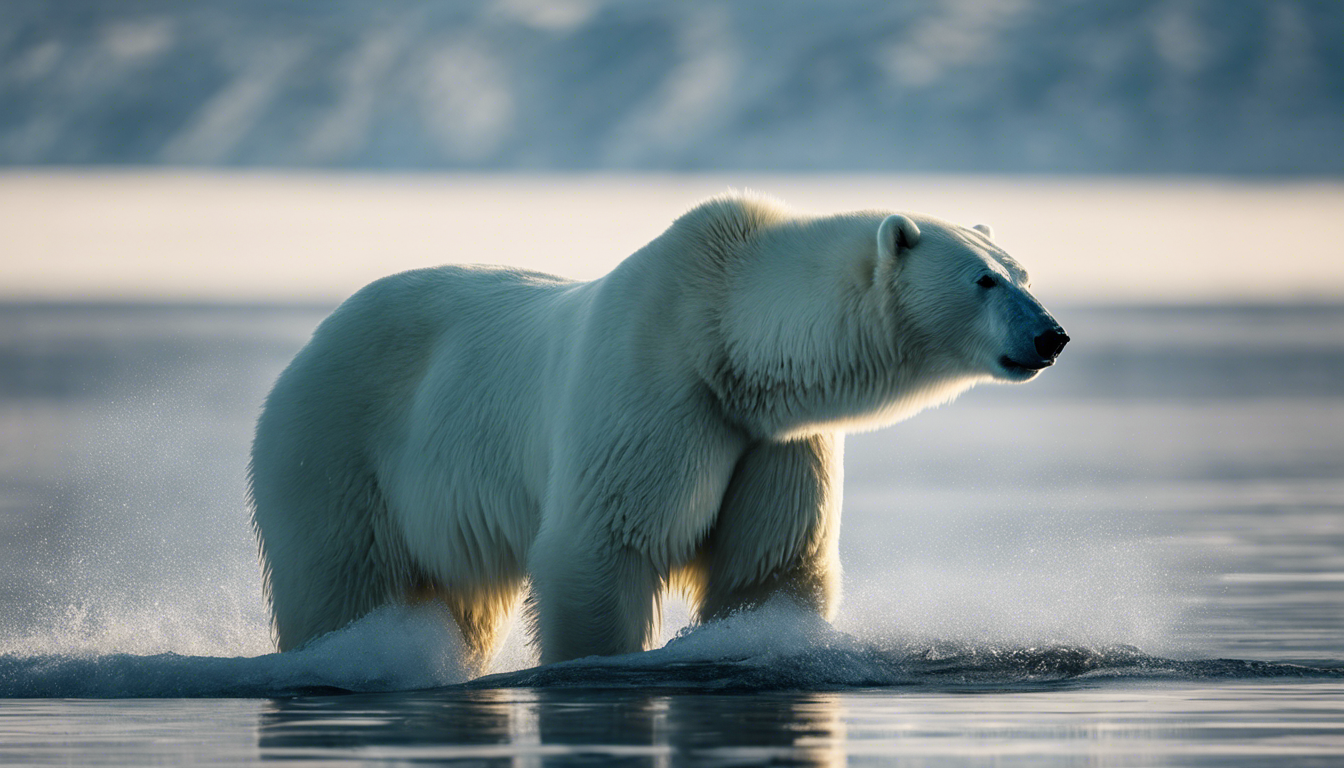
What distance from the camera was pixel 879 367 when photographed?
20.3 feet

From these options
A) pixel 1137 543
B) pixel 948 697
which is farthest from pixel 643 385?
pixel 1137 543

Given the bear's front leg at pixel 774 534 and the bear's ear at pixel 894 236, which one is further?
the bear's front leg at pixel 774 534

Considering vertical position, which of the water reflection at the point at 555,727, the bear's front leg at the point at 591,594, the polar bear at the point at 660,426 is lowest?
the water reflection at the point at 555,727

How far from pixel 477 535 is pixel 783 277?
146 centimetres

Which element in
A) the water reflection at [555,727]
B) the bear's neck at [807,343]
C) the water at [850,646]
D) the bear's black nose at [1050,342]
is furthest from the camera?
the bear's neck at [807,343]

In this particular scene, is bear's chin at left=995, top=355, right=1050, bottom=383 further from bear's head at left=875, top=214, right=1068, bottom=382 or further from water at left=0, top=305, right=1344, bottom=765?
water at left=0, top=305, right=1344, bottom=765

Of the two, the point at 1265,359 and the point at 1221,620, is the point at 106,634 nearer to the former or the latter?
the point at 1221,620

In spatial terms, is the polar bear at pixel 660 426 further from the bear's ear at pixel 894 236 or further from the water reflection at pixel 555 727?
the water reflection at pixel 555 727

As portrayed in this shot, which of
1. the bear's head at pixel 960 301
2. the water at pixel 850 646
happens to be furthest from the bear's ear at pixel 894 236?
the water at pixel 850 646

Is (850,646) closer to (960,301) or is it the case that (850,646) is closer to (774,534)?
(774,534)

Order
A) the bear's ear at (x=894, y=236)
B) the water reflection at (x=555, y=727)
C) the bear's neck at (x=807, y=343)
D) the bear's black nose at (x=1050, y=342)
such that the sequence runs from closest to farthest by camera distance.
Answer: the water reflection at (x=555, y=727) → the bear's black nose at (x=1050, y=342) → the bear's ear at (x=894, y=236) → the bear's neck at (x=807, y=343)

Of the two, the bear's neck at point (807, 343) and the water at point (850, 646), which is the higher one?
the bear's neck at point (807, 343)

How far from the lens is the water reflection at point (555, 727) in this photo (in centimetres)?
466

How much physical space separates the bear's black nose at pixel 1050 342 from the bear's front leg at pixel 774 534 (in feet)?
3.06
